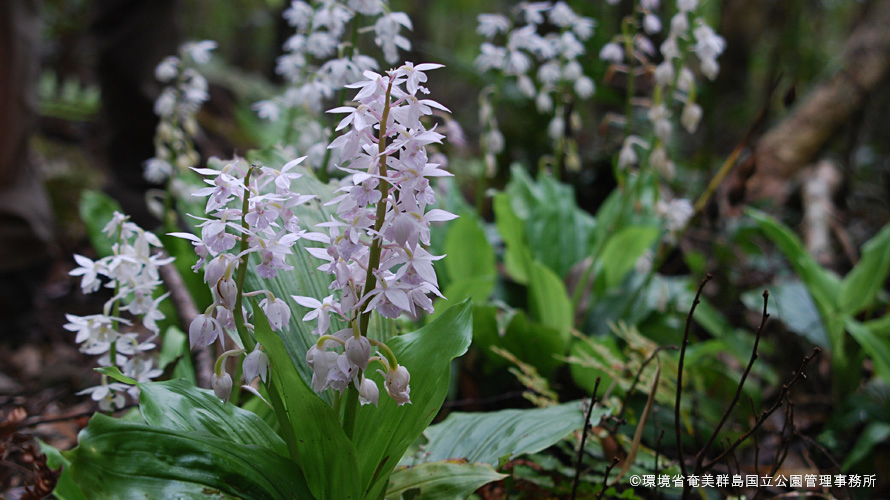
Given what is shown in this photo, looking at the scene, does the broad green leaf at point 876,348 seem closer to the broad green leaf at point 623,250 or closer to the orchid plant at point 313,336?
the broad green leaf at point 623,250

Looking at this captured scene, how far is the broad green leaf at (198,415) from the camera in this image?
116 centimetres

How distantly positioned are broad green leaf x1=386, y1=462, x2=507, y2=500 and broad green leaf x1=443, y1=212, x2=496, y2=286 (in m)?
1.25

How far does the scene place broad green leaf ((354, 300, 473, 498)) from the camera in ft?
3.99

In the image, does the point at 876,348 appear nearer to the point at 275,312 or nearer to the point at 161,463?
the point at 275,312

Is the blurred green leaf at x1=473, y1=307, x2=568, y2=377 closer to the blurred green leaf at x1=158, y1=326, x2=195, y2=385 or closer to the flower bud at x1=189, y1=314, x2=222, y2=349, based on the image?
the blurred green leaf at x1=158, y1=326, x2=195, y2=385

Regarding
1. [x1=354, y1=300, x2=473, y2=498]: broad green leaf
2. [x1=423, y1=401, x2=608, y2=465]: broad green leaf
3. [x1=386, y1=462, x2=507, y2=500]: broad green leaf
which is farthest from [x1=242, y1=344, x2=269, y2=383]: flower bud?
[x1=423, y1=401, x2=608, y2=465]: broad green leaf

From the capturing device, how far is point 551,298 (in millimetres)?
2340

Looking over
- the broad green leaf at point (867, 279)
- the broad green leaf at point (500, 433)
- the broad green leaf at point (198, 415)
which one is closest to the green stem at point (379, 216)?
the broad green leaf at point (198, 415)

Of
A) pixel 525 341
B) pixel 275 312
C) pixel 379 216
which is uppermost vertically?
pixel 379 216

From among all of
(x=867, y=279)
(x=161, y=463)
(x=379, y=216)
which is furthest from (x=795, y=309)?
(x=161, y=463)

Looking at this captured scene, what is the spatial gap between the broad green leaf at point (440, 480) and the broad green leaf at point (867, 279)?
88.3 inches

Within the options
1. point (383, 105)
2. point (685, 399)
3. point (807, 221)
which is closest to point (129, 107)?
point (383, 105)

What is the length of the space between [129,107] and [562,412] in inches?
132

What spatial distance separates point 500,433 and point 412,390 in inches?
14.4
